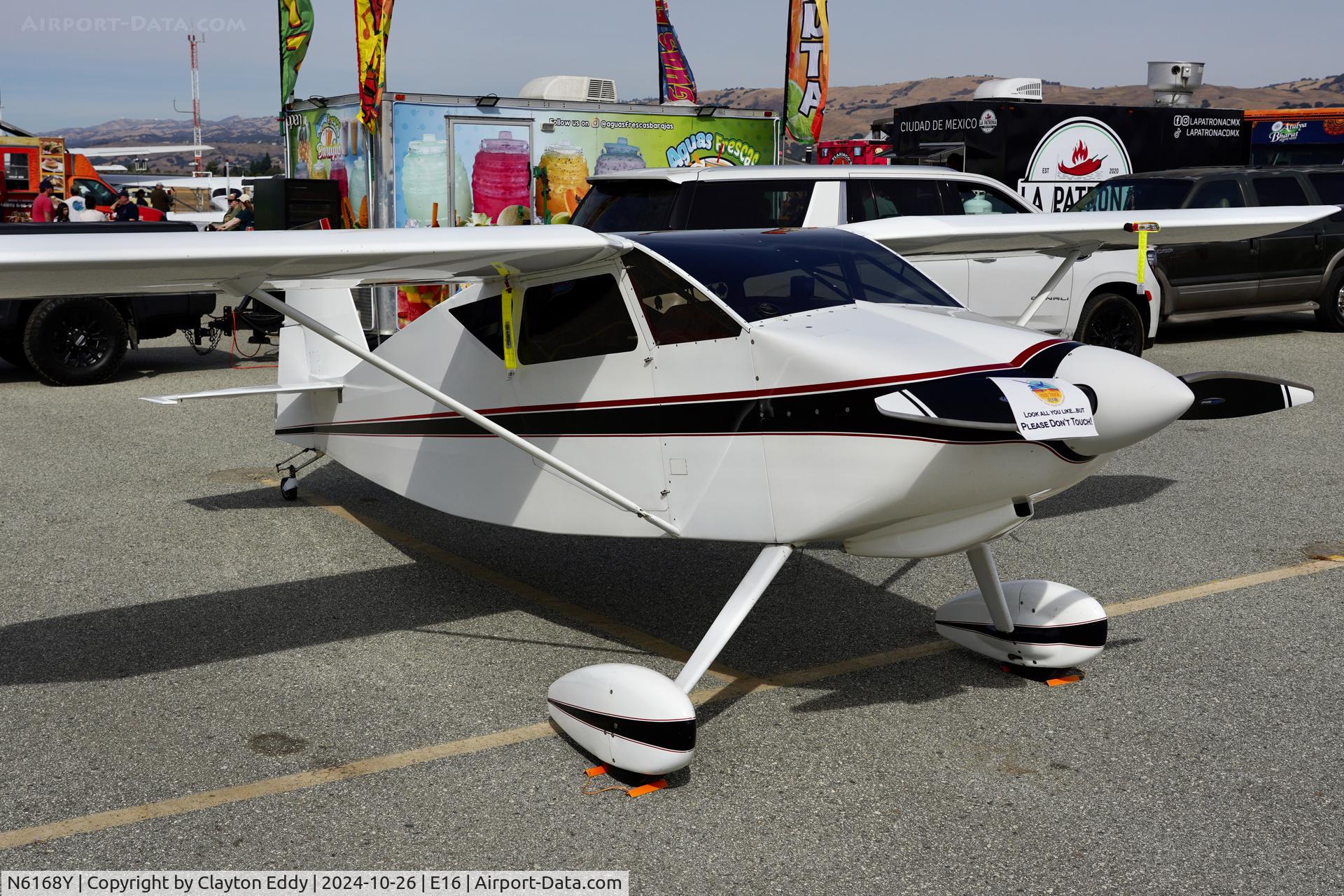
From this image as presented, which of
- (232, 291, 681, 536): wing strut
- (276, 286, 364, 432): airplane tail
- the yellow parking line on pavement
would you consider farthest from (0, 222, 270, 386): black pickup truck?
(232, 291, 681, 536): wing strut

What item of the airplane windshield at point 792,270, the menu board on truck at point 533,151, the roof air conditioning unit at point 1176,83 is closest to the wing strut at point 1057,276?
the airplane windshield at point 792,270

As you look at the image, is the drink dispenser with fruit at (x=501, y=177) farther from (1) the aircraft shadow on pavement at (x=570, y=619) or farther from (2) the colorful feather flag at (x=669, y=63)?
(2) the colorful feather flag at (x=669, y=63)

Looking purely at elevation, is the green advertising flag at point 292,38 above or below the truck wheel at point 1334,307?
above

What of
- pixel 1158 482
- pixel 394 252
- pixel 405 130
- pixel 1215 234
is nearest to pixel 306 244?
pixel 394 252

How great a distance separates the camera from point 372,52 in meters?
13.7

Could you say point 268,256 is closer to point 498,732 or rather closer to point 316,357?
point 498,732

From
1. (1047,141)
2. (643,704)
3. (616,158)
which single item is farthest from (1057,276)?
(1047,141)

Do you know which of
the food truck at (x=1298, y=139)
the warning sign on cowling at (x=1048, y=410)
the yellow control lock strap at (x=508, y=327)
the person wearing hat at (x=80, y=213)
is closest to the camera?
the warning sign on cowling at (x=1048, y=410)

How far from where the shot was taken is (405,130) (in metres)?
13.2

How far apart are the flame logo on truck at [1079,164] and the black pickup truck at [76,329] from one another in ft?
38.7

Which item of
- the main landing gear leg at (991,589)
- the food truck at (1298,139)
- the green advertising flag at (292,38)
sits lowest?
the main landing gear leg at (991,589)

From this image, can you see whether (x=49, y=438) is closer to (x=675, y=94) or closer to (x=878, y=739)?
(x=878, y=739)

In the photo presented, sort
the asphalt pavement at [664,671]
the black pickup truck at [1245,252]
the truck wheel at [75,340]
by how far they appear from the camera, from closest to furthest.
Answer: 1. the asphalt pavement at [664,671]
2. the truck wheel at [75,340]
3. the black pickup truck at [1245,252]

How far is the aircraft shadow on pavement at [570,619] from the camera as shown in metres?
5.16
